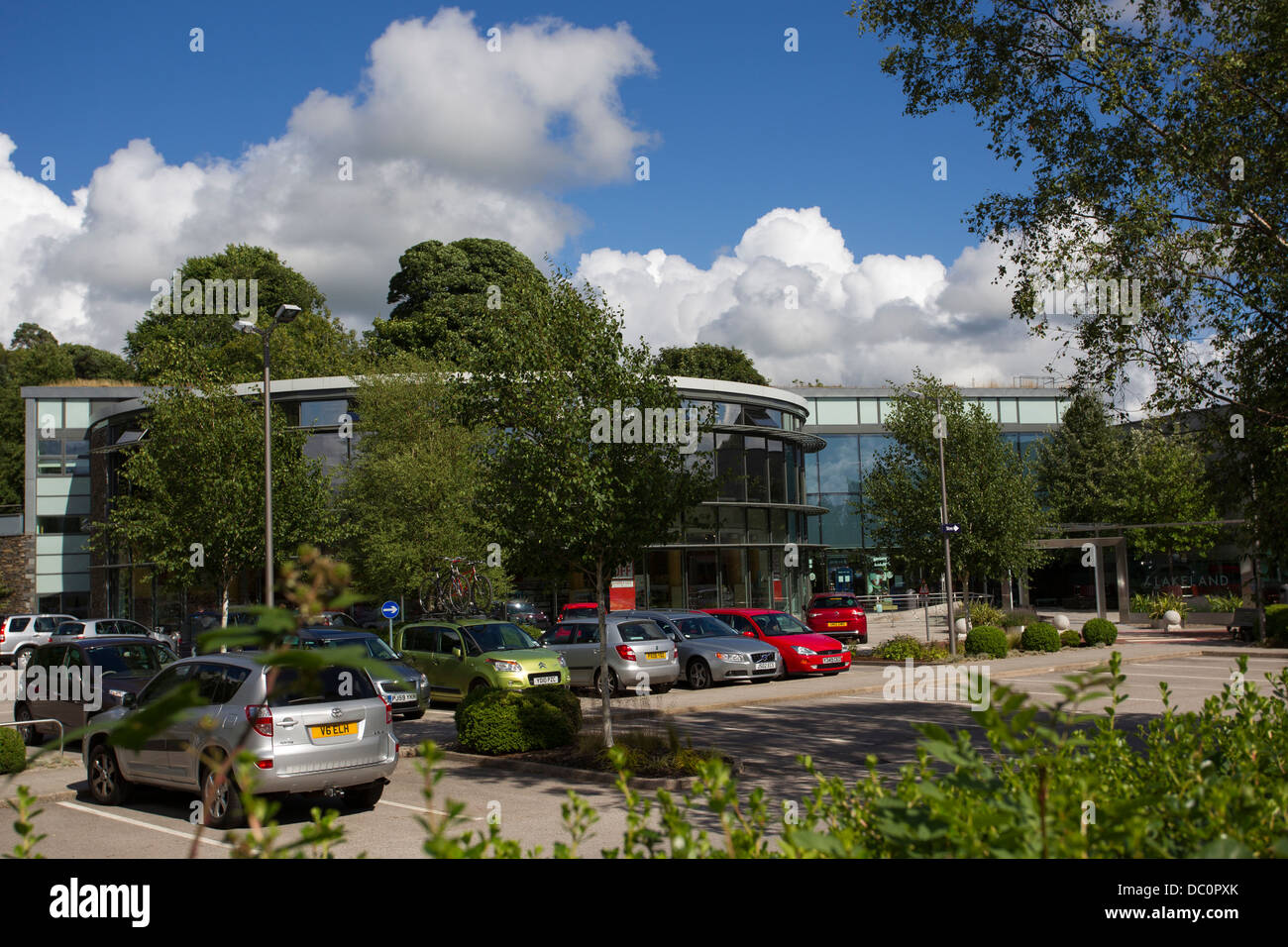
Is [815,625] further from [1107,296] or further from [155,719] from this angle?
[155,719]

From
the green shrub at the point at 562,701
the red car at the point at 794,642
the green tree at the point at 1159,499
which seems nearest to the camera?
the green shrub at the point at 562,701

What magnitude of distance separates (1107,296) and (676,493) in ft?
19.2

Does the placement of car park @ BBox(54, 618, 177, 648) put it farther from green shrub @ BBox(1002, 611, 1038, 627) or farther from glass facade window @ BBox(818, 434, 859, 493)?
glass facade window @ BBox(818, 434, 859, 493)

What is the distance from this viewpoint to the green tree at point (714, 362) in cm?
6619

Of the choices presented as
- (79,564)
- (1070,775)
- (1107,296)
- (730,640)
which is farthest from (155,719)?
(79,564)

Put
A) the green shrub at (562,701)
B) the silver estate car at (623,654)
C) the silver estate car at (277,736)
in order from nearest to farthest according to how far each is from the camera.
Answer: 1. the silver estate car at (277,736)
2. the green shrub at (562,701)
3. the silver estate car at (623,654)

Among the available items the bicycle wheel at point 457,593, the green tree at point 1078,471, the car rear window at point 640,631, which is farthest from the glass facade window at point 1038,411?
the car rear window at point 640,631

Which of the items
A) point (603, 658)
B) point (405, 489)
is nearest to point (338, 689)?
point (603, 658)

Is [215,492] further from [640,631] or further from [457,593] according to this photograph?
[640,631]

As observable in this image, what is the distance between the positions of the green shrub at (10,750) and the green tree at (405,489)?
14200 mm

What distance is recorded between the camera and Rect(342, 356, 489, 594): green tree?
28.2 meters

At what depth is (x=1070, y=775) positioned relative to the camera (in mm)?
3369

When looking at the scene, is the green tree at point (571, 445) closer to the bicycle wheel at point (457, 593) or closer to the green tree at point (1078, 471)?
the bicycle wheel at point (457, 593)

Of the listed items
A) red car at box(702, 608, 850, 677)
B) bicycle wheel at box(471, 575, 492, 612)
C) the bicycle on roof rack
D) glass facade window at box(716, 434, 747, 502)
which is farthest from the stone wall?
red car at box(702, 608, 850, 677)
